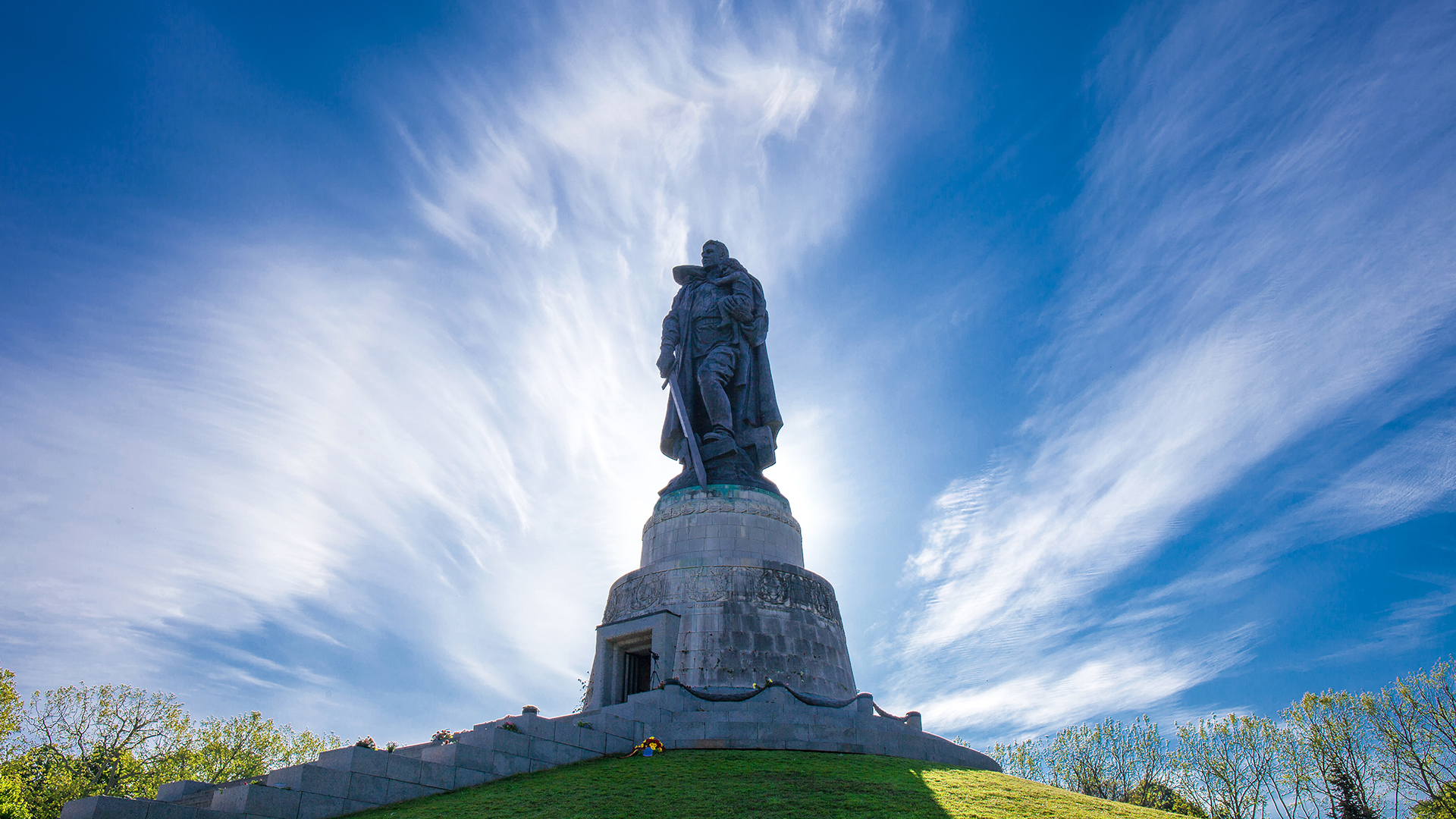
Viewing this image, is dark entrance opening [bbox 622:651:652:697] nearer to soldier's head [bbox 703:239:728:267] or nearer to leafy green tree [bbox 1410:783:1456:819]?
soldier's head [bbox 703:239:728:267]

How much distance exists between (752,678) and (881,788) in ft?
20.7

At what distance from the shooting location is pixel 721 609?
761 inches

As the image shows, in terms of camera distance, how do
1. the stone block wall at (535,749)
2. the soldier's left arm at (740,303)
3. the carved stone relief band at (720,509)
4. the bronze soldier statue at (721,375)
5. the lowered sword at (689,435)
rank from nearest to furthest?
the stone block wall at (535,749)
the carved stone relief band at (720,509)
the lowered sword at (689,435)
the bronze soldier statue at (721,375)
the soldier's left arm at (740,303)

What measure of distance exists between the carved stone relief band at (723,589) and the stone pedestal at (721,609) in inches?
0.9

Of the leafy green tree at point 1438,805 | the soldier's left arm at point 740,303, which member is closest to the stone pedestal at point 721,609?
the soldier's left arm at point 740,303

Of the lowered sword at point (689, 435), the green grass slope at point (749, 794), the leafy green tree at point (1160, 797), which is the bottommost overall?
the green grass slope at point (749, 794)

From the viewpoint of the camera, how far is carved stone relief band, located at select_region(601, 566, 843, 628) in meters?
19.8

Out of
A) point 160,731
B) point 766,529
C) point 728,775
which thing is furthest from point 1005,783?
point 160,731

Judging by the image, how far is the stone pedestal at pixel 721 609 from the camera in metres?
18.7

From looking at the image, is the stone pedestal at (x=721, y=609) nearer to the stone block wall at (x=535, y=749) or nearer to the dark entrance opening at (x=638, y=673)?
the dark entrance opening at (x=638, y=673)

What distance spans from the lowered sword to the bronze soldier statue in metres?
0.07

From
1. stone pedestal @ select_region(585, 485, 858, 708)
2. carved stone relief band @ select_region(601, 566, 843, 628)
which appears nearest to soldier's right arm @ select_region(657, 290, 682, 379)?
stone pedestal @ select_region(585, 485, 858, 708)

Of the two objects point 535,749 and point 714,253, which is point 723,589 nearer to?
point 535,749

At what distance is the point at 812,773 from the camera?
13.0 meters
